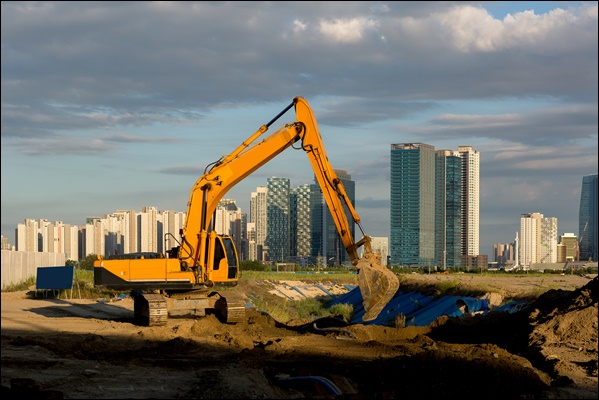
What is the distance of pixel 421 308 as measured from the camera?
24.4m

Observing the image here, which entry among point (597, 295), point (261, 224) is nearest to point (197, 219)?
point (597, 295)

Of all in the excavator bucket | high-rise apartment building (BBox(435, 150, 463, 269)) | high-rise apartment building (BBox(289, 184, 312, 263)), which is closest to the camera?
the excavator bucket

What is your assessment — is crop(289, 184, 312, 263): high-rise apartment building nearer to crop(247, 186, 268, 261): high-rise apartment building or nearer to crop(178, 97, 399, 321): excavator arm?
crop(247, 186, 268, 261): high-rise apartment building

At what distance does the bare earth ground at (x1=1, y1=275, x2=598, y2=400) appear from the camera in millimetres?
9891

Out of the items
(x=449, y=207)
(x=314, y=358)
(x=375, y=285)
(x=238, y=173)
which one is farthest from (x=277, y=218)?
(x=314, y=358)

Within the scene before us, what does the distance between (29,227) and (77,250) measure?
651 centimetres

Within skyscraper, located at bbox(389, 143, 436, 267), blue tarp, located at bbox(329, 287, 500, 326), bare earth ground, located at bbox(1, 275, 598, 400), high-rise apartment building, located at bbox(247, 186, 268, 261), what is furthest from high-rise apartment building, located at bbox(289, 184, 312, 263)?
bare earth ground, located at bbox(1, 275, 598, 400)

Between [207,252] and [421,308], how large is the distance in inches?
352

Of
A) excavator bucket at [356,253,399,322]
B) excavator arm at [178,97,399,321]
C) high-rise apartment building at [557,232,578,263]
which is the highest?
excavator arm at [178,97,399,321]

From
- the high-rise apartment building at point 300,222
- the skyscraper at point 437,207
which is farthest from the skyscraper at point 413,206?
the high-rise apartment building at point 300,222

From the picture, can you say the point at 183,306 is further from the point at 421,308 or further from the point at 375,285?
the point at 421,308

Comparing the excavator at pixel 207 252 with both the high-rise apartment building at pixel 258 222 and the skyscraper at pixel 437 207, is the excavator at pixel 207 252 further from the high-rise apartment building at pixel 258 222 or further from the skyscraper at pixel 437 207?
the high-rise apartment building at pixel 258 222

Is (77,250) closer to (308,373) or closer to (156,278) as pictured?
(156,278)

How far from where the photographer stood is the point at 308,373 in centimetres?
1094
